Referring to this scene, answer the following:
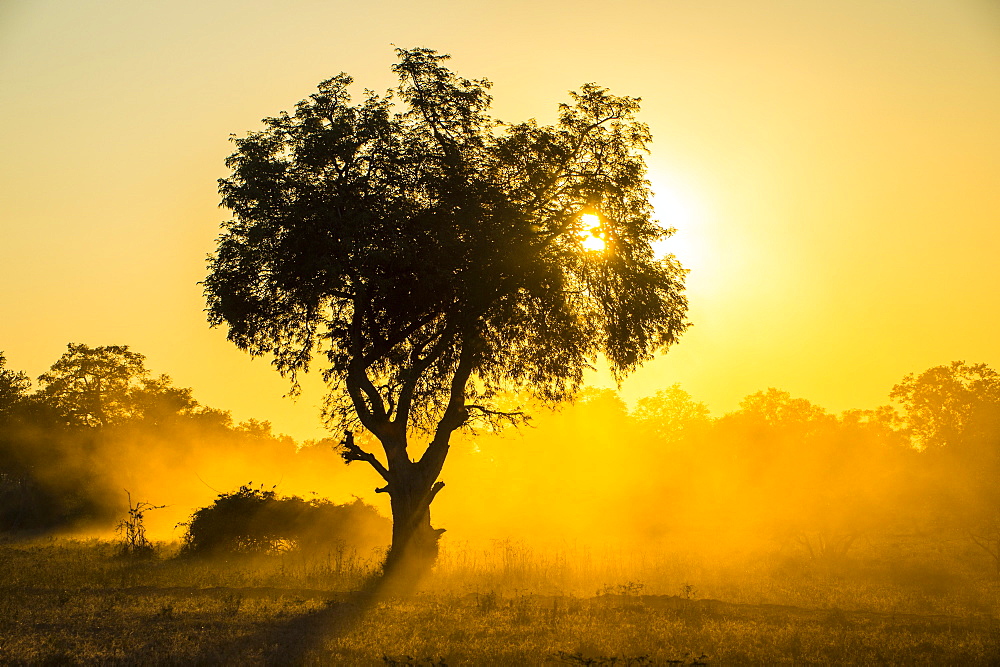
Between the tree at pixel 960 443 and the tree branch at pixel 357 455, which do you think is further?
the tree at pixel 960 443

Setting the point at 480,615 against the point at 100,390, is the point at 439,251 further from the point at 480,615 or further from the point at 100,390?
the point at 100,390

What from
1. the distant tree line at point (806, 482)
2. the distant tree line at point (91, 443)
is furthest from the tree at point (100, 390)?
the distant tree line at point (806, 482)

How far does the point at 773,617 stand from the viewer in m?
18.4

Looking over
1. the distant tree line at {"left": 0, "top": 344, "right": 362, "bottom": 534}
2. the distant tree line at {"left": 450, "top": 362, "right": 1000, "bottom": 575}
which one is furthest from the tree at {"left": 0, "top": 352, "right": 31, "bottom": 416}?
the distant tree line at {"left": 450, "top": 362, "right": 1000, "bottom": 575}

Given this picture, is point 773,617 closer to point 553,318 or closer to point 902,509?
point 553,318

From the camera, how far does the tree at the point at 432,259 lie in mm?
23875

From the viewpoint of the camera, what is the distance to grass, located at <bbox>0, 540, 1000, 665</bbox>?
1420 cm

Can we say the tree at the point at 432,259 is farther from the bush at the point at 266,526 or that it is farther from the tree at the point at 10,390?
the tree at the point at 10,390

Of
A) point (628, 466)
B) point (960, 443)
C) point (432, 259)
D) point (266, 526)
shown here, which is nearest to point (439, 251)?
point (432, 259)

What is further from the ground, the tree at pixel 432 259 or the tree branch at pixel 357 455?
the tree at pixel 432 259

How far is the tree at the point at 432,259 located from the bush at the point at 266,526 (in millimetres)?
6132

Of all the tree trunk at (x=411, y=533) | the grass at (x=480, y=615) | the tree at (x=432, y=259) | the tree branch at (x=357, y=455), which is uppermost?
the tree at (x=432, y=259)

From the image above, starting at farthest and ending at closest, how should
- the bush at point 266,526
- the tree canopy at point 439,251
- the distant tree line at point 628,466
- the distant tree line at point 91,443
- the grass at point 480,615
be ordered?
the distant tree line at point 91,443 < the distant tree line at point 628,466 < the bush at point 266,526 < the tree canopy at point 439,251 < the grass at point 480,615

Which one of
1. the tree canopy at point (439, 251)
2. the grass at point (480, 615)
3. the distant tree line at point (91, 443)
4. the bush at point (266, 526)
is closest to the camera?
the grass at point (480, 615)
